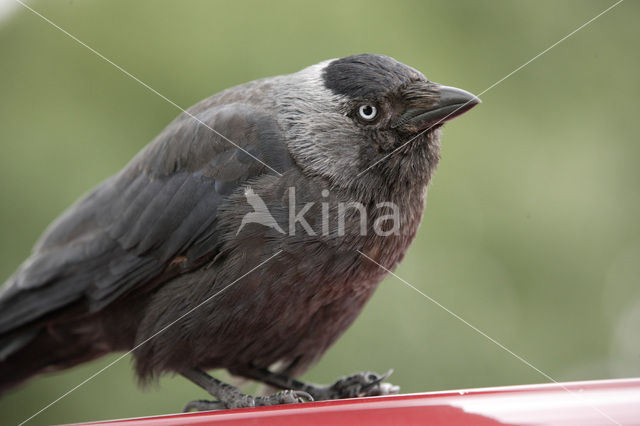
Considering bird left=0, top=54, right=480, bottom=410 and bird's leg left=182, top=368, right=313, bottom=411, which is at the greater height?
bird left=0, top=54, right=480, bottom=410

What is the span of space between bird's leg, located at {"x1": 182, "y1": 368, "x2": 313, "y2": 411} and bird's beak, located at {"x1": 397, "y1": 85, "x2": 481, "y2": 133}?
4.83 ft

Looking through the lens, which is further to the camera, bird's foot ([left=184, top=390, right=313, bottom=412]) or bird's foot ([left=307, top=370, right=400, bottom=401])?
bird's foot ([left=307, top=370, right=400, bottom=401])

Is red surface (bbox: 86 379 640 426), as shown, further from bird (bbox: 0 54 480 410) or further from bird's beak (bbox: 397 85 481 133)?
bird's beak (bbox: 397 85 481 133)

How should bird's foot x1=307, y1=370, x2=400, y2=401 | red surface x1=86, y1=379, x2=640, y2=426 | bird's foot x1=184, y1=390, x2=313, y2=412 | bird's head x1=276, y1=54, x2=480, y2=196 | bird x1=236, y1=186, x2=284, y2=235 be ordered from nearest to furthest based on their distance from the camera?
red surface x1=86, y1=379, x2=640, y2=426 < bird's foot x1=184, y1=390, x2=313, y2=412 < bird x1=236, y1=186, x2=284, y2=235 < bird's head x1=276, y1=54, x2=480, y2=196 < bird's foot x1=307, y1=370, x2=400, y2=401

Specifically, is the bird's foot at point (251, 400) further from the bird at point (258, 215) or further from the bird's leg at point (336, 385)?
the bird at point (258, 215)

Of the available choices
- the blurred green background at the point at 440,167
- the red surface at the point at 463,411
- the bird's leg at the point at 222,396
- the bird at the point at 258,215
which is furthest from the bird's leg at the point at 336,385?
the red surface at the point at 463,411

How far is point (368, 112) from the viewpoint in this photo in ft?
13.2

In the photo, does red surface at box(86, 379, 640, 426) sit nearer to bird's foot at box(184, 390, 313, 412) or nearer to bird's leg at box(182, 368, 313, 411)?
bird's foot at box(184, 390, 313, 412)

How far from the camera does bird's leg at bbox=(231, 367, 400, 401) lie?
14.2ft

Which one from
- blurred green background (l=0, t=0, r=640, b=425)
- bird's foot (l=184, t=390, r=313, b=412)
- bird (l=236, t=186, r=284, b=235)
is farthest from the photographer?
blurred green background (l=0, t=0, r=640, b=425)

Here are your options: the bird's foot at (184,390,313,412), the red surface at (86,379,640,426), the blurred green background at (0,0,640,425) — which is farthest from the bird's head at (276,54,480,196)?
the blurred green background at (0,0,640,425)

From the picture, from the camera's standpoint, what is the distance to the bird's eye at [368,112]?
4.01 m

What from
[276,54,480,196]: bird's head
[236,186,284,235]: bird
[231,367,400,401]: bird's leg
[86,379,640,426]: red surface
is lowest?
[86,379,640,426]: red surface

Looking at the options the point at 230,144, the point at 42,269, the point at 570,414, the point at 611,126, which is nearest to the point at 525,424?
the point at 570,414
